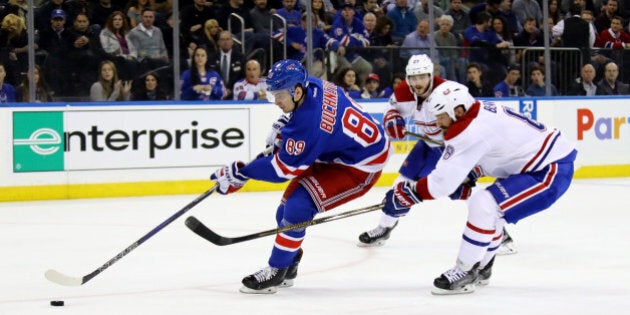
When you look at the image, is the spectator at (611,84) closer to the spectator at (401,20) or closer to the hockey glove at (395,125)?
the spectator at (401,20)

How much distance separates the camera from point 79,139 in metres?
10.2

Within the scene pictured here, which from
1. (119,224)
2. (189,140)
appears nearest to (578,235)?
(119,224)

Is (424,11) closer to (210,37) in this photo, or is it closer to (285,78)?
(210,37)

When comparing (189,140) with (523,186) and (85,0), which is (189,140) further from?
(523,186)

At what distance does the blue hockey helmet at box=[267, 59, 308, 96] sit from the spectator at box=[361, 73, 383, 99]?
6171 mm

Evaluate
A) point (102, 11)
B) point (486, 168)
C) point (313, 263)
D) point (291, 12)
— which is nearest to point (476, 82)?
point (291, 12)

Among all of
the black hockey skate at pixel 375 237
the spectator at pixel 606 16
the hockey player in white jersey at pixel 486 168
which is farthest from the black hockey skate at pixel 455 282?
the spectator at pixel 606 16

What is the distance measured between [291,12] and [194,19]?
3.36 feet

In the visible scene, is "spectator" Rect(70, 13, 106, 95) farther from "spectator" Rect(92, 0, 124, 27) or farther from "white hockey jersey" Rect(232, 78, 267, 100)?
"white hockey jersey" Rect(232, 78, 267, 100)

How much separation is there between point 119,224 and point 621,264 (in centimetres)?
375

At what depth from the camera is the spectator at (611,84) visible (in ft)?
40.4

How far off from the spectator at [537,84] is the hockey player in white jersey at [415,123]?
211 inches

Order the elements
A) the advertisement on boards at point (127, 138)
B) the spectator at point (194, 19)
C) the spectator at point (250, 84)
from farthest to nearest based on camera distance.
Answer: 1. the spectator at point (250, 84)
2. the spectator at point (194, 19)
3. the advertisement on boards at point (127, 138)

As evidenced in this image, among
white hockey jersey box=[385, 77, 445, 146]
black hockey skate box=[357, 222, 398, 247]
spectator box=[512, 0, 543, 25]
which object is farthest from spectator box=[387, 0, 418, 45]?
black hockey skate box=[357, 222, 398, 247]
